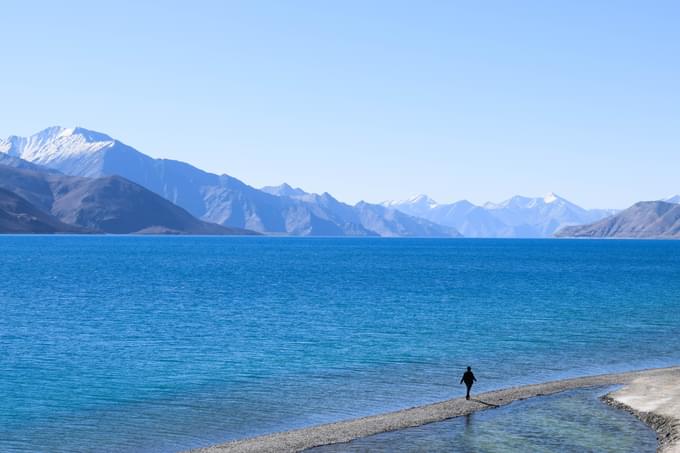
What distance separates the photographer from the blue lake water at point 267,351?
148 feet

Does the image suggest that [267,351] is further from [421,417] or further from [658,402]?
[658,402]

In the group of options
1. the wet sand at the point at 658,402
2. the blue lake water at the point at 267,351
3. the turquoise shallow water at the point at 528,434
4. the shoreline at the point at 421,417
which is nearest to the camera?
the turquoise shallow water at the point at 528,434

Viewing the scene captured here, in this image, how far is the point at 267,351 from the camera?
68125mm

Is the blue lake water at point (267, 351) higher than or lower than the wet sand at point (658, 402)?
lower

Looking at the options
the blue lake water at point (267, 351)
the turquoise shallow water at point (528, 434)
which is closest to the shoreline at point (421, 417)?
the turquoise shallow water at point (528, 434)

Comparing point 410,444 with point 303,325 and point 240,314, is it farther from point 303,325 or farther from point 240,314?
point 240,314

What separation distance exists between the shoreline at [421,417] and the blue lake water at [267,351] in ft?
6.80

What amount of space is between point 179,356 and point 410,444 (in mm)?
32144

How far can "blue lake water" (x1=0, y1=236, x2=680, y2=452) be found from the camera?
45.0 meters

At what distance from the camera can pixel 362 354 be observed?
220 ft

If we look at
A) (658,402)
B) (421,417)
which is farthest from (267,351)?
(658,402)

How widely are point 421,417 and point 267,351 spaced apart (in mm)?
26584

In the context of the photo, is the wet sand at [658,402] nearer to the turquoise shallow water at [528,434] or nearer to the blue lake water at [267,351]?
the turquoise shallow water at [528,434]

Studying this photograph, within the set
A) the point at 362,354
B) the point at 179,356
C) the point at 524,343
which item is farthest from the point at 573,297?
the point at 179,356
